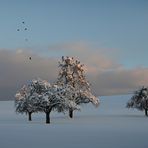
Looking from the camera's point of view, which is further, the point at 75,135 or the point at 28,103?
the point at 28,103

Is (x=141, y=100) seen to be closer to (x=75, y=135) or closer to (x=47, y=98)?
(x=47, y=98)

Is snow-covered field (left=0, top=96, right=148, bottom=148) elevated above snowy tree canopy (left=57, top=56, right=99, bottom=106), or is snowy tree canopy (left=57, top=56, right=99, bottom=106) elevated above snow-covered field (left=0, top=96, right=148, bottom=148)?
snowy tree canopy (left=57, top=56, right=99, bottom=106)

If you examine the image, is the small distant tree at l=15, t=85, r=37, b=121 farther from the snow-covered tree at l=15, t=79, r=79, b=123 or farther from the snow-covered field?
the snow-covered field

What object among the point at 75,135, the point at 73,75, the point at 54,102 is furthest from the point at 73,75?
the point at 75,135

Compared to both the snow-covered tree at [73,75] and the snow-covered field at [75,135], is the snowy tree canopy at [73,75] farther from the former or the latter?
the snow-covered field at [75,135]

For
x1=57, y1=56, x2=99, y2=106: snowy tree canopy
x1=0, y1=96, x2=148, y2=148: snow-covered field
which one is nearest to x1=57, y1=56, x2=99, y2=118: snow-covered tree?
x1=57, y1=56, x2=99, y2=106: snowy tree canopy

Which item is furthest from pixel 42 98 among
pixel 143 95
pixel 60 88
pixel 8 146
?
pixel 8 146

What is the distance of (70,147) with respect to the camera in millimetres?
27391

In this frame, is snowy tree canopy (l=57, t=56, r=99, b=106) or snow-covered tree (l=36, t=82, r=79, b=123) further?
snowy tree canopy (l=57, t=56, r=99, b=106)

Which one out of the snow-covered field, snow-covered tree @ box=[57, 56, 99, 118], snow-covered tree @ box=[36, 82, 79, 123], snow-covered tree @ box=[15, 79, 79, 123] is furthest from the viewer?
snow-covered tree @ box=[57, 56, 99, 118]

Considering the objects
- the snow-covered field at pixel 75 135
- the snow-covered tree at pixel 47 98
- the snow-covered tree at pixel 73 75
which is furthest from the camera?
the snow-covered tree at pixel 73 75

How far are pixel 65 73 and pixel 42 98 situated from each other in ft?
64.2

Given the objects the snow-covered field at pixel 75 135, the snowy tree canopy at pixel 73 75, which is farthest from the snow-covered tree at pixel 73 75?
the snow-covered field at pixel 75 135

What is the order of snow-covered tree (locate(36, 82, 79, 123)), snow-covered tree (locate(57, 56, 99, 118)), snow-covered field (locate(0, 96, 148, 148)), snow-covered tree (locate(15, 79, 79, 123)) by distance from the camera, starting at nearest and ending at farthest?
snow-covered field (locate(0, 96, 148, 148)), snow-covered tree (locate(36, 82, 79, 123)), snow-covered tree (locate(15, 79, 79, 123)), snow-covered tree (locate(57, 56, 99, 118))
